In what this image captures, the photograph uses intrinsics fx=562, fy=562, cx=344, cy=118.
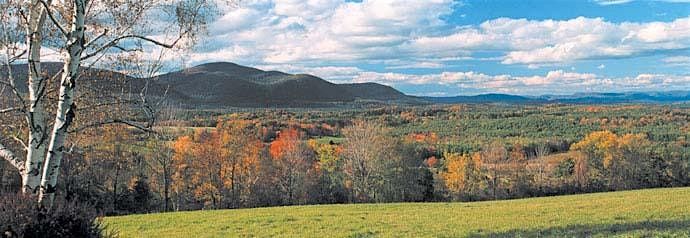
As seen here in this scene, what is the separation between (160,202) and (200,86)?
6801 cm

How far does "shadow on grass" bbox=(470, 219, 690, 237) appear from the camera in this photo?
50.5 ft

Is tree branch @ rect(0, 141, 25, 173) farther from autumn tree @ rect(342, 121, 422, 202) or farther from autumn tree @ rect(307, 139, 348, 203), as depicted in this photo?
autumn tree @ rect(342, 121, 422, 202)

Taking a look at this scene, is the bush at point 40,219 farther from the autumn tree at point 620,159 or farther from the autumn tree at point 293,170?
the autumn tree at point 620,159

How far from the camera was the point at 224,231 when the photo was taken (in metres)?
21.4

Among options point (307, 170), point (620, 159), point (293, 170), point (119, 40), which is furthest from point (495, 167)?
point (119, 40)

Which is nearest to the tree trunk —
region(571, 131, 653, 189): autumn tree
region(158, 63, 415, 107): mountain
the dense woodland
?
the dense woodland

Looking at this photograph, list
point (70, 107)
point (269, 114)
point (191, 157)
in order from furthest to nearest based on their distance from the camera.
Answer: point (269, 114)
point (191, 157)
point (70, 107)

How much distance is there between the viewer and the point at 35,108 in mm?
11594

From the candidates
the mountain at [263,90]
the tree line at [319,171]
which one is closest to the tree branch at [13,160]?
the tree line at [319,171]

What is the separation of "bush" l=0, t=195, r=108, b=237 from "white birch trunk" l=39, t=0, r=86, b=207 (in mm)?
1158

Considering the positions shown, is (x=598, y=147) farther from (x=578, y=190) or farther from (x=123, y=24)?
(x=123, y=24)

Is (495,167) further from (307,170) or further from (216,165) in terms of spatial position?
(216,165)

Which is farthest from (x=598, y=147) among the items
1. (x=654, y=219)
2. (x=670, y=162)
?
(x=654, y=219)

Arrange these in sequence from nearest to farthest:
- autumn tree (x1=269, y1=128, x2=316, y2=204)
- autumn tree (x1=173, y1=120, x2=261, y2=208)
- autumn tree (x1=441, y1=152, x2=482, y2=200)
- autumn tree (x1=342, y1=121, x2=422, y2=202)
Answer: autumn tree (x1=173, y1=120, x2=261, y2=208), autumn tree (x1=269, y1=128, x2=316, y2=204), autumn tree (x1=342, y1=121, x2=422, y2=202), autumn tree (x1=441, y1=152, x2=482, y2=200)
